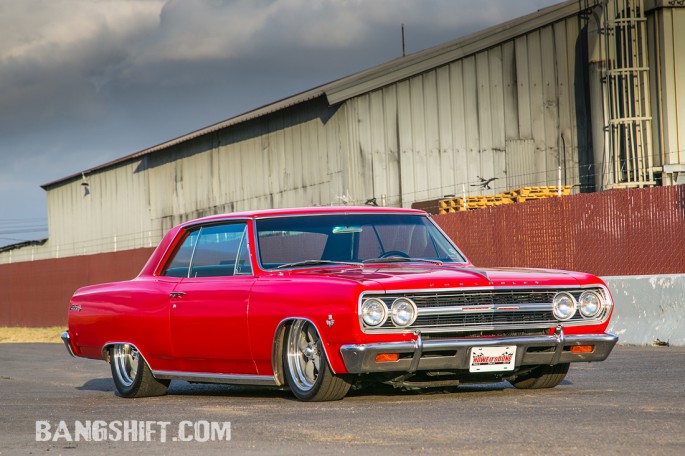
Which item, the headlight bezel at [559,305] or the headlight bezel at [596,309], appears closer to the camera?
the headlight bezel at [559,305]

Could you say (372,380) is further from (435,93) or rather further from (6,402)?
(435,93)

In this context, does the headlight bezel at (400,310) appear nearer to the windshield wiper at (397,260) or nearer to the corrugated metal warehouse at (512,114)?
the windshield wiper at (397,260)

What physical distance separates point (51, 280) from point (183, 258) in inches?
1237

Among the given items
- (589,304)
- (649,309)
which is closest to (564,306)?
(589,304)

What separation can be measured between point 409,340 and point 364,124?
22804 millimetres

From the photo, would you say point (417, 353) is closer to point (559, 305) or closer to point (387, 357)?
point (387, 357)

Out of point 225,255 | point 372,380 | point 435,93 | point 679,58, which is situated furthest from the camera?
point 435,93

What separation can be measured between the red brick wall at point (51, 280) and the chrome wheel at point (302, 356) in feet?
87.4

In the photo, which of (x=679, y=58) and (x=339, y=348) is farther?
(x=679, y=58)

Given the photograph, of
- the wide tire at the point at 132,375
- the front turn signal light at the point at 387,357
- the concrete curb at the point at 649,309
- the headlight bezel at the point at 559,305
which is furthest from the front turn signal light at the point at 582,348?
the concrete curb at the point at 649,309

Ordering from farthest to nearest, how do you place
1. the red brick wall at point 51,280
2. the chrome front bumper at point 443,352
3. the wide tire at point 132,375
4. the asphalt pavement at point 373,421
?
the red brick wall at point 51,280 → the wide tire at point 132,375 → the chrome front bumper at point 443,352 → the asphalt pavement at point 373,421

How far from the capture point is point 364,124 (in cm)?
3064

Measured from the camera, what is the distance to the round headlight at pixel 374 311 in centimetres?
808

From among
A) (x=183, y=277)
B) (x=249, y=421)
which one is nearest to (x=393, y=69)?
(x=183, y=277)
